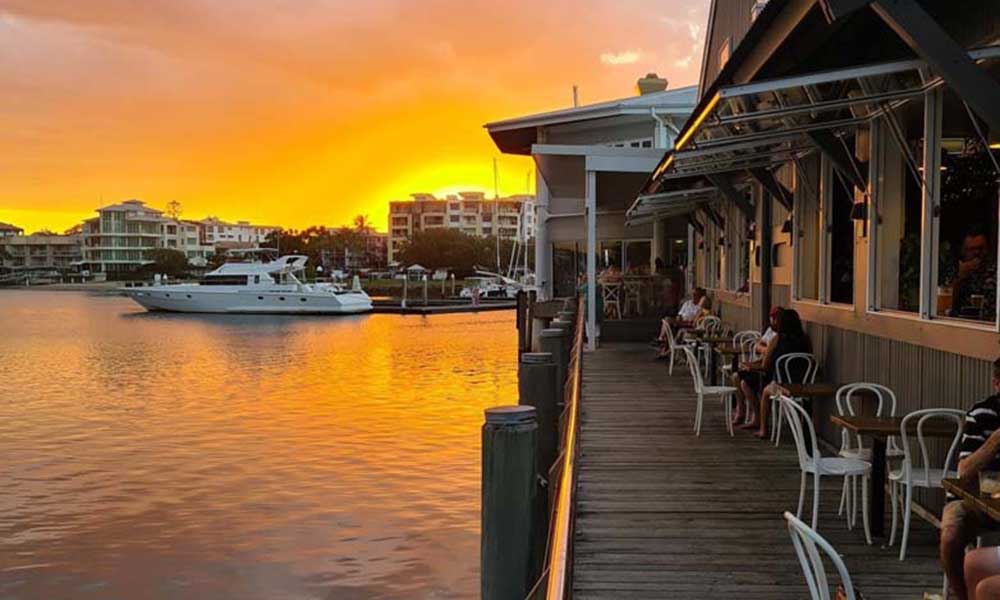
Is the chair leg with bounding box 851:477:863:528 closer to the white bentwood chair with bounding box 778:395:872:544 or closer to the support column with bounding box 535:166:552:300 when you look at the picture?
the white bentwood chair with bounding box 778:395:872:544

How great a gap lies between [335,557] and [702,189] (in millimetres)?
6878

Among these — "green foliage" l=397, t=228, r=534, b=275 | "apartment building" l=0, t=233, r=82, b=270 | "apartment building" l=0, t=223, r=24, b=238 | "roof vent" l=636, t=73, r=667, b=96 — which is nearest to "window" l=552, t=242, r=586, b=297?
"roof vent" l=636, t=73, r=667, b=96

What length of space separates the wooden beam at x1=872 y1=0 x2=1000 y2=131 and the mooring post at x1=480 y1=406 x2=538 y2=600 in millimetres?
2597

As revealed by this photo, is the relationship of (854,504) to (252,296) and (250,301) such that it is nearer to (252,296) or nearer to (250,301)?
(252,296)

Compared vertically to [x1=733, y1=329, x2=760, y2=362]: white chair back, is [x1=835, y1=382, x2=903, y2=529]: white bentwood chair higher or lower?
lower

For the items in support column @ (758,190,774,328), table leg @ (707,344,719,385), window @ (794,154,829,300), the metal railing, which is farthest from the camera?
table leg @ (707,344,719,385)

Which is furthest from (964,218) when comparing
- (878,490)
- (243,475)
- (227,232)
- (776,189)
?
(227,232)

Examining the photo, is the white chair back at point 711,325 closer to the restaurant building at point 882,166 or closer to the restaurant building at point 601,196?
the restaurant building at point 882,166

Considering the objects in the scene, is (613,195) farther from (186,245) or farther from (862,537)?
(186,245)

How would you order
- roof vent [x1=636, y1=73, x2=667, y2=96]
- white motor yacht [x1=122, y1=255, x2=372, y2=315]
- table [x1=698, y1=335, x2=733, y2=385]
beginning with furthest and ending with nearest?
white motor yacht [x1=122, y1=255, x2=372, y2=315]
roof vent [x1=636, y1=73, x2=667, y2=96]
table [x1=698, y1=335, x2=733, y2=385]

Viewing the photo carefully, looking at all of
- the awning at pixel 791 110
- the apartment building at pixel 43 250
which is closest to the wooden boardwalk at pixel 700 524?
the awning at pixel 791 110

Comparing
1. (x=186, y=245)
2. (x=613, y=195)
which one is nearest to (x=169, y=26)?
(x=613, y=195)

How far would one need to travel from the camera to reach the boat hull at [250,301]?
162ft

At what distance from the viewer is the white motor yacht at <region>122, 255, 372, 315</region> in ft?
163
